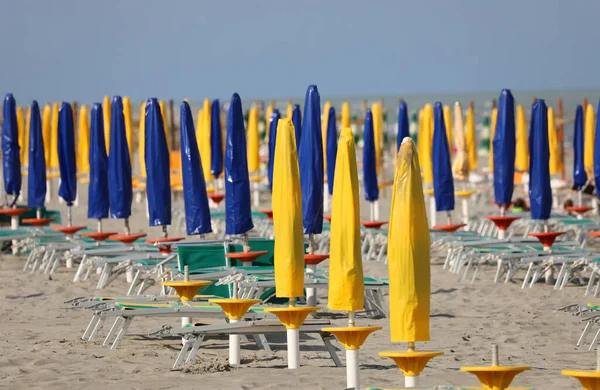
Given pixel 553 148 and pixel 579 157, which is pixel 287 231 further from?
pixel 553 148

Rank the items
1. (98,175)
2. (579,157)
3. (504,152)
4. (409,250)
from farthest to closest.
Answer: (579,157)
(504,152)
(98,175)
(409,250)

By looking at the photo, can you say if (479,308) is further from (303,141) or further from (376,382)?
(376,382)

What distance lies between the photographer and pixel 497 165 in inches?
546

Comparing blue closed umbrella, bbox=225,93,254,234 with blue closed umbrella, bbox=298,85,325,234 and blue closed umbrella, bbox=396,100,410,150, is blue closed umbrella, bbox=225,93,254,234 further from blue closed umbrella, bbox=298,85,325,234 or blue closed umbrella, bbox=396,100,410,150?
blue closed umbrella, bbox=396,100,410,150

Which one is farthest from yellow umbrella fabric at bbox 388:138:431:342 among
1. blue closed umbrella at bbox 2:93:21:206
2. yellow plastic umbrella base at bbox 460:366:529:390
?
blue closed umbrella at bbox 2:93:21:206

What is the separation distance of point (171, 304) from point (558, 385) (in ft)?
9.52

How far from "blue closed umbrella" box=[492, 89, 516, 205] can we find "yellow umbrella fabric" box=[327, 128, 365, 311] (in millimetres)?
7165

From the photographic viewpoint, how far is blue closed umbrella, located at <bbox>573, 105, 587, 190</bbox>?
53.2 feet

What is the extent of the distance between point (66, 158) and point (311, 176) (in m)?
4.90

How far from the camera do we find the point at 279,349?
905 centimetres

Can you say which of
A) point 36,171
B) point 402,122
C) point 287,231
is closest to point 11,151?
point 36,171

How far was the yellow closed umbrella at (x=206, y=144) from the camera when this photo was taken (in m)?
18.4

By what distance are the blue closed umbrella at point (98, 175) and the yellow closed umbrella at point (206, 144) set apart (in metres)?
4.81

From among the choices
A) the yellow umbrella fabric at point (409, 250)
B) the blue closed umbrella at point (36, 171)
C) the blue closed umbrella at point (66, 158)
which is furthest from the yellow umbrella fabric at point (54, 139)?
the yellow umbrella fabric at point (409, 250)
